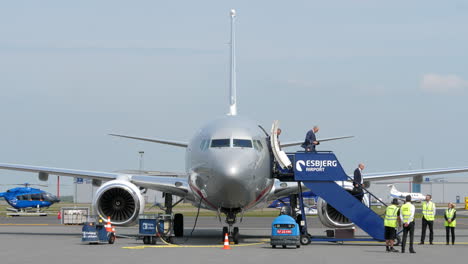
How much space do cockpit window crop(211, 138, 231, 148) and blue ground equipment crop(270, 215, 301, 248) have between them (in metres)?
2.91

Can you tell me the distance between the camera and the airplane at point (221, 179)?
25.3m

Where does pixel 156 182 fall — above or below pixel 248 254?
above

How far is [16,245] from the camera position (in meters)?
26.0

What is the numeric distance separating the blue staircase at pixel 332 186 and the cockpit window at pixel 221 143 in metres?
2.64

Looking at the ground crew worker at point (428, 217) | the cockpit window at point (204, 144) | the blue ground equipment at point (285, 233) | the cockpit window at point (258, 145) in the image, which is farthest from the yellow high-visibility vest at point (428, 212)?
the cockpit window at point (204, 144)

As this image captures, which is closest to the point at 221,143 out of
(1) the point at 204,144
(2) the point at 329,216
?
(1) the point at 204,144

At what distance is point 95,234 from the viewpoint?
2683 cm

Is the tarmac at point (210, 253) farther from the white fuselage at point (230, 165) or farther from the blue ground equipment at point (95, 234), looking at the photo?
the white fuselage at point (230, 165)

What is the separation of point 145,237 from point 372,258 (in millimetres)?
8953

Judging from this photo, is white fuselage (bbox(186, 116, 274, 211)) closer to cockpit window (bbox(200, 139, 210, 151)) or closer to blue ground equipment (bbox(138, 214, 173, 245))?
cockpit window (bbox(200, 139, 210, 151))

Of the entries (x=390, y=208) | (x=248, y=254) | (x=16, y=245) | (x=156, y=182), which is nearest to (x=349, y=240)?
(x=390, y=208)

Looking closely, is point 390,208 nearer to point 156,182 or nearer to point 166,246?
point 166,246

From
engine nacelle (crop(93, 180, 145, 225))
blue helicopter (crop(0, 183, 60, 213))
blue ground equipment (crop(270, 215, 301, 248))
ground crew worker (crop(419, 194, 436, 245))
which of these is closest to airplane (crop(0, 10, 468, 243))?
engine nacelle (crop(93, 180, 145, 225))

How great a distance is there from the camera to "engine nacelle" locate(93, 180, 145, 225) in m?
30.3
